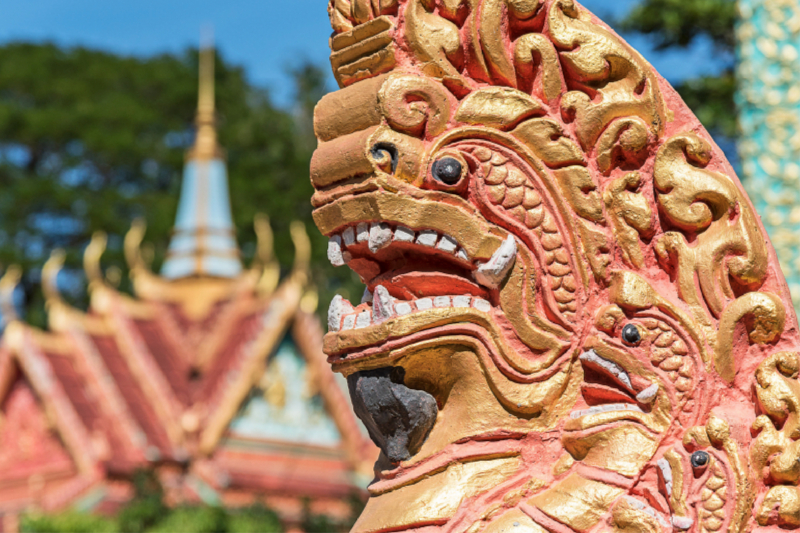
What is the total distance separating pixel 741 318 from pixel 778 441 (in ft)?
0.79

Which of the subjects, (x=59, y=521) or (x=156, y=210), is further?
(x=156, y=210)

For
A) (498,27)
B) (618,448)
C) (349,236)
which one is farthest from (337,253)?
(618,448)

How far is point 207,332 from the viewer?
9.93m

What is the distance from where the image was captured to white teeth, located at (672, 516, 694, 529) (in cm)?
177

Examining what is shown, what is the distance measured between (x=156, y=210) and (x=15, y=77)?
4511 millimetres

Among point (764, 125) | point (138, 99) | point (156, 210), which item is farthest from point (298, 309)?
point (138, 99)

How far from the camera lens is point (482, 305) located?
1.91 meters

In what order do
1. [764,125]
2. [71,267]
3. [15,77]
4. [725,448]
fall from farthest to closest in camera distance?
[15,77], [71,267], [764,125], [725,448]

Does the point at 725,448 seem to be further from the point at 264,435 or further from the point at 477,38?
the point at 264,435

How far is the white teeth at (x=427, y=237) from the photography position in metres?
1.89

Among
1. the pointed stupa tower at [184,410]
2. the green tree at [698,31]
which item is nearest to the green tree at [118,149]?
the pointed stupa tower at [184,410]

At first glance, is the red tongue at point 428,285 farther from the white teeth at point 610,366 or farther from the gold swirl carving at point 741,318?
the gold swirl carving at point 741,318

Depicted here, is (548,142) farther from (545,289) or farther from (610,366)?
(610,366)

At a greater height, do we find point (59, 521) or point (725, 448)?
point (725, 448)
